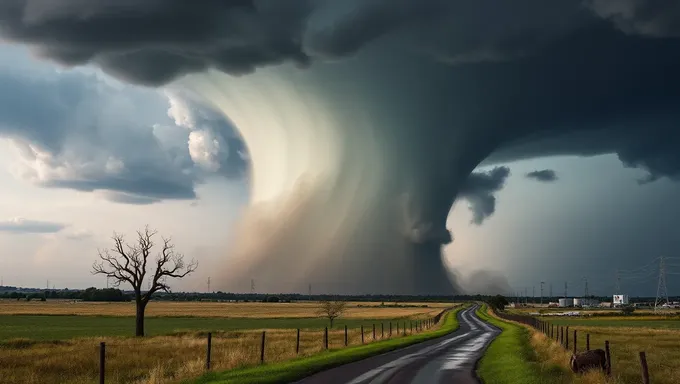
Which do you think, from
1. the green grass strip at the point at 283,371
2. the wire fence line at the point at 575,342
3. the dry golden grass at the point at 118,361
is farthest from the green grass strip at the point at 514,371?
the dry golden grass at the point at 118,361

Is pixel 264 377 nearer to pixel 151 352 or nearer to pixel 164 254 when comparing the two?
pixel 151 352

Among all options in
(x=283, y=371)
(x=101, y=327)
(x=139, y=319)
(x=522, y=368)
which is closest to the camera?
(x=283, y=371)

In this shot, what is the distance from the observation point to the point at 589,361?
24203mm

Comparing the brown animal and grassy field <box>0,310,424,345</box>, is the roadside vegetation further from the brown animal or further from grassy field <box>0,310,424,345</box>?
grassy field <box>0,310,424,345</box>

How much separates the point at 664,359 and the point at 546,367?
18.5 m

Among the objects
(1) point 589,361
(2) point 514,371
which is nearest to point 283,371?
(2) point 514,371

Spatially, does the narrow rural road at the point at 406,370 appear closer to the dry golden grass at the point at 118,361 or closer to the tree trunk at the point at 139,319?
the dry golden grass at the point at 118,361

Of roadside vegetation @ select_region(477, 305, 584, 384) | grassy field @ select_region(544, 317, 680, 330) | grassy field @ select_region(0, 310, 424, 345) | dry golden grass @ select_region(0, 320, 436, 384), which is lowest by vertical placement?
grassy field @ select_region(544, 317, 680, 330)

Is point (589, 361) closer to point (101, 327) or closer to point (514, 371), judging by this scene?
point (514, 371)

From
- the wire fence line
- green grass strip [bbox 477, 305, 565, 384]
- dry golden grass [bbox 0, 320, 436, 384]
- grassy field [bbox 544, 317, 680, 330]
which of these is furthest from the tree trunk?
grassy field [bbox 544, 317, 680, 330]

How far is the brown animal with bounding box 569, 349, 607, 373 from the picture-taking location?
24047mm

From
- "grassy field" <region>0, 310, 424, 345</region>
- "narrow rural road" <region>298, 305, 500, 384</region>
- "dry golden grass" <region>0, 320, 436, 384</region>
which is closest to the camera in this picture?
"narrow rural road" <region>298, 305, 500, 384</region>

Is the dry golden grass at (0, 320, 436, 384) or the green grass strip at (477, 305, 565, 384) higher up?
the green grass strip at (477, 305, 565, 384)

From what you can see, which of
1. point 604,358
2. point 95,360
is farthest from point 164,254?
point 604,358
